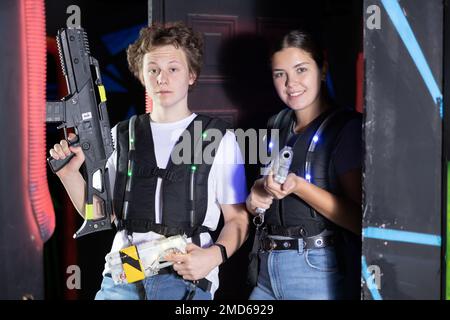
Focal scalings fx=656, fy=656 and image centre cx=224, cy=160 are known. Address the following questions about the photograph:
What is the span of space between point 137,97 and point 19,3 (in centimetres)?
92

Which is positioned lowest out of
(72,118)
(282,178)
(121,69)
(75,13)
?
(282,178)

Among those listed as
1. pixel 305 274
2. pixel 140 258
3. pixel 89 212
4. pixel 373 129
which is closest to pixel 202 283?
pixel 140 258

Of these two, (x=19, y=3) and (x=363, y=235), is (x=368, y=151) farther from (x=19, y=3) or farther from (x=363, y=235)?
(x=19, y=3)

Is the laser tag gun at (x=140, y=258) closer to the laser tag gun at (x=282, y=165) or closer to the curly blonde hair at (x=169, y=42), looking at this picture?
the laser tag gun at (x=282, y=165)

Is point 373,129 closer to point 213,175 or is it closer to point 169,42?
point 213,175

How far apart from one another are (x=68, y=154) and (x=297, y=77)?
2.54ft

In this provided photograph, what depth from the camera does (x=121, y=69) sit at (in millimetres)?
2898

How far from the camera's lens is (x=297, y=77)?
2107 mm

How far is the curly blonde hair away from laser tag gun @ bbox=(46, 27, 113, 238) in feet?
0.50

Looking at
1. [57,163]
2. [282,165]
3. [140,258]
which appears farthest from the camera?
[57,163]

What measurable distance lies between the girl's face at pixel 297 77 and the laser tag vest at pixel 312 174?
83 millimetres
